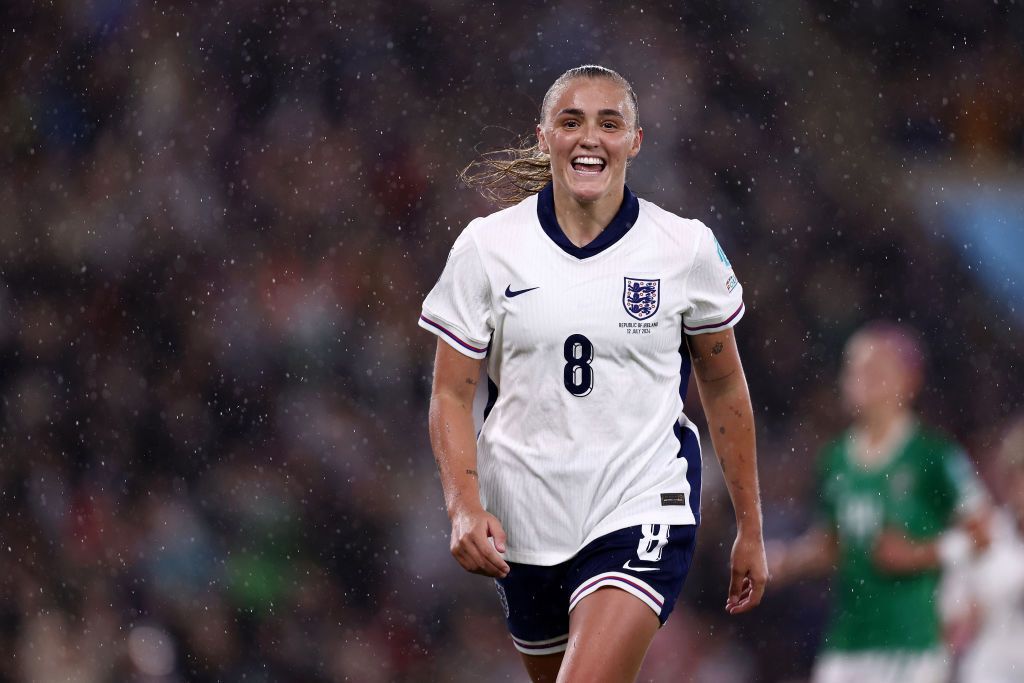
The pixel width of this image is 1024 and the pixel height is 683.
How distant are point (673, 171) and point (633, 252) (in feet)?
11.8

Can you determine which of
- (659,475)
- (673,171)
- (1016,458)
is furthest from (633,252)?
(1016,458)

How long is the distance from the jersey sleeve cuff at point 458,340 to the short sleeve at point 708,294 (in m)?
0.47

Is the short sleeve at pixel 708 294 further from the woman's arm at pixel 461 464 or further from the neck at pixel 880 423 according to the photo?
the neck at pixel 880 423

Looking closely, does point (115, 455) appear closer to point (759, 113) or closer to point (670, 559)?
point (759, 113)

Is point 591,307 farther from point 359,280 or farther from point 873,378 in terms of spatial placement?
point 873,378

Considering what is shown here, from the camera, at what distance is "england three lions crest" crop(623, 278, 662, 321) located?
2928mm

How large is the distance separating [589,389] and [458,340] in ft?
1.02

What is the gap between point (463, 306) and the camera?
9.81 feet

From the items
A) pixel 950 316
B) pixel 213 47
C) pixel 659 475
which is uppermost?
pixel 213 47

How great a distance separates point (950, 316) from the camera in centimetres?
650

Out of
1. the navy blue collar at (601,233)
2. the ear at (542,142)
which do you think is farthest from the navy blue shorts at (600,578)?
the ear at (542,142)

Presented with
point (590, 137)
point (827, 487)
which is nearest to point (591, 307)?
point (590, 137)

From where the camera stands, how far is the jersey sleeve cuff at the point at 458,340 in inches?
117

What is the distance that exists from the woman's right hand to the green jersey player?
3.33 m
